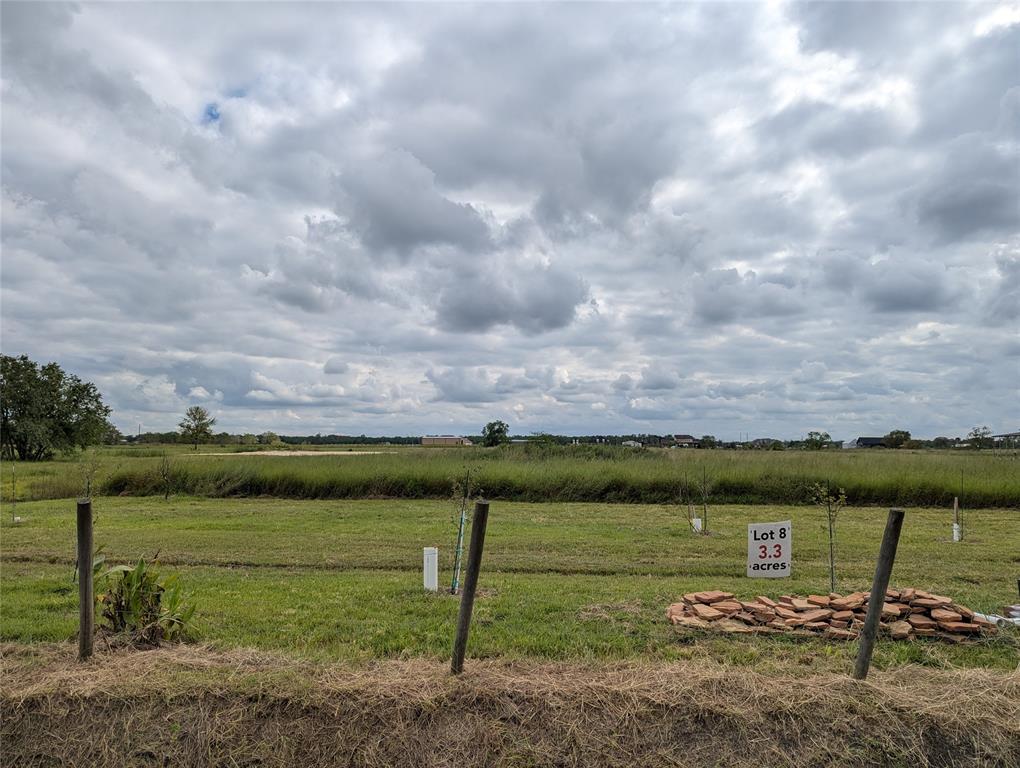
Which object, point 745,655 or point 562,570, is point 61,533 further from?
point 745,655

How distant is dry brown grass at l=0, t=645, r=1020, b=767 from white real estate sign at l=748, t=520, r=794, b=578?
4.63 meters

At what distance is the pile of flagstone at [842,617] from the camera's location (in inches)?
240

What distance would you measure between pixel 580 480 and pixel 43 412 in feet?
174

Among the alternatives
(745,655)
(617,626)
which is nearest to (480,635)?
(617,626)

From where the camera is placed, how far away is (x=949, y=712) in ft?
14.1

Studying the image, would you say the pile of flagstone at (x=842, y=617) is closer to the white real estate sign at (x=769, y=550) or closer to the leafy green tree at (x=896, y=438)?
the white real estate sign at (x=769, y=550)

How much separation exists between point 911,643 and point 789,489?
17913 millimetres

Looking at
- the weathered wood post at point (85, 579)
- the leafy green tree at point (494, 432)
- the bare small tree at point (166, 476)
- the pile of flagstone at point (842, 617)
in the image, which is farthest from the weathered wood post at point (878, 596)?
the leafy green tree at point (494, 432)

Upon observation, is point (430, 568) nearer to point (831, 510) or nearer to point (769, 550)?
point (769, 550)

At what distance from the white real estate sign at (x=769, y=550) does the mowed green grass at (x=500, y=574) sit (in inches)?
8.4

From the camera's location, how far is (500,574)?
995 cm

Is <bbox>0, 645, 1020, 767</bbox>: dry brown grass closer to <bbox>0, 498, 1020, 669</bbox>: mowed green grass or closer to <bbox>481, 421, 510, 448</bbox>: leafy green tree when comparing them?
<bbox>0, 498, 1020, 669</bbox>: mowed green grass

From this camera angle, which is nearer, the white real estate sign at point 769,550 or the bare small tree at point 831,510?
the bare small tree at point 831,510

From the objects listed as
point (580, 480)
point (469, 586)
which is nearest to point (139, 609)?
point (469, 586)
